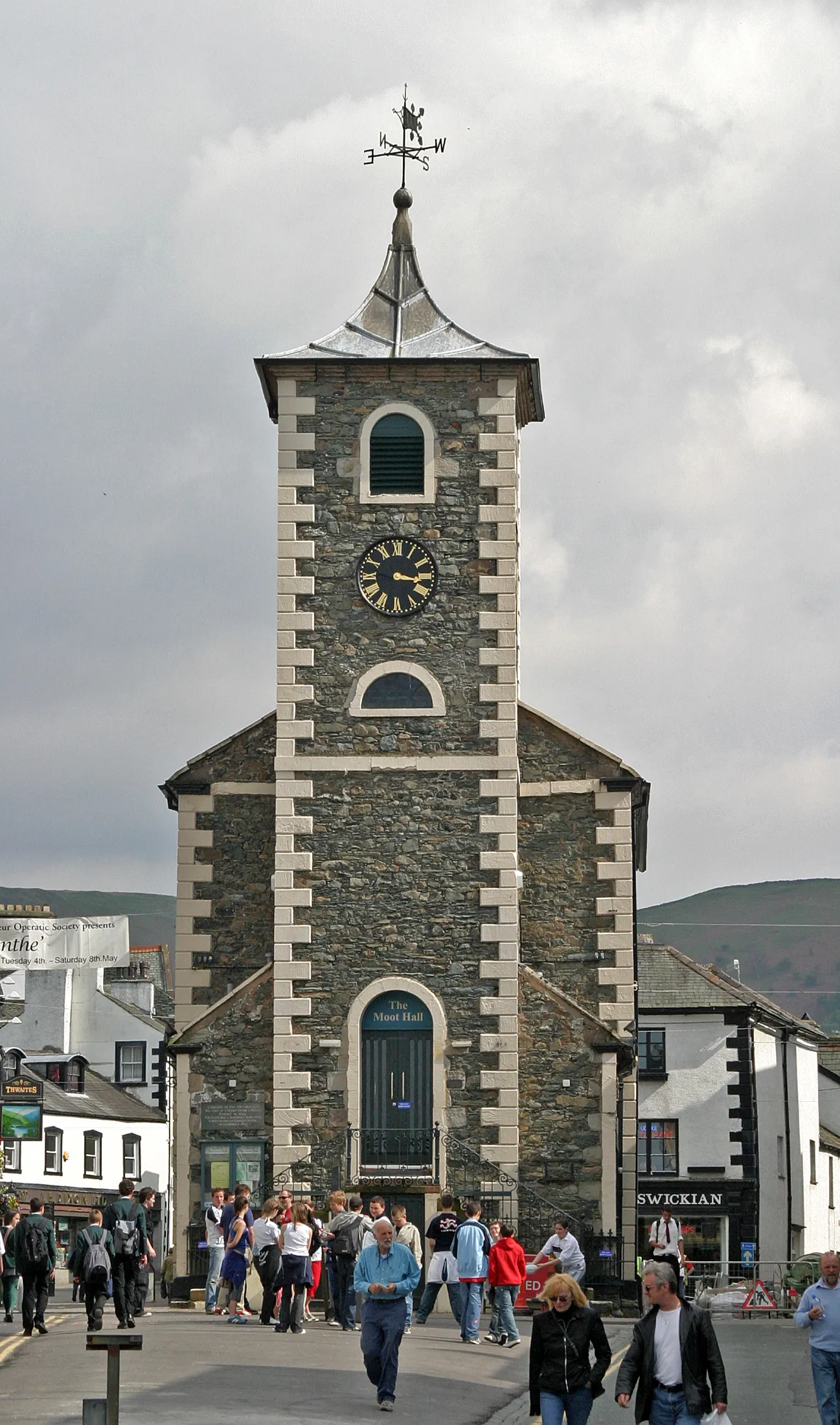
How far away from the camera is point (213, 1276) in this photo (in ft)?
88.5

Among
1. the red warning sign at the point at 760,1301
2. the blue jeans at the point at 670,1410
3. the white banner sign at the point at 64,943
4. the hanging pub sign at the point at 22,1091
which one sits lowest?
the red warning sign at the point at 760,1301

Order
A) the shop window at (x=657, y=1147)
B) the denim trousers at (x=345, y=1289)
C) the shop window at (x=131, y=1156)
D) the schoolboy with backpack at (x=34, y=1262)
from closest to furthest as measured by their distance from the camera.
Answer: the schoolboy with backpack at (x=34, y=1262)
the denim trousers at (x=345, y=1289)
the shop window at (x=657, y=1147)
the shop window at (x=131, y=1156)

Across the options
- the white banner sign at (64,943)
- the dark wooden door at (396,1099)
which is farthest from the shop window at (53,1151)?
the dark wooden door at (396,1099)

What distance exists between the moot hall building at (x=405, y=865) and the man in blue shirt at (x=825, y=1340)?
1399 cm

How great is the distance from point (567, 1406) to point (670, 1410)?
1.36 metres

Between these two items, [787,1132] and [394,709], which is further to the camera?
[787,1132]

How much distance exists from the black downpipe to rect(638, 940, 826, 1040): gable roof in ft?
2.40

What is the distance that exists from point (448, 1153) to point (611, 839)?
5699mm

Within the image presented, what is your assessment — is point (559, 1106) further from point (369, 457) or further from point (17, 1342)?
point (17, 1342)

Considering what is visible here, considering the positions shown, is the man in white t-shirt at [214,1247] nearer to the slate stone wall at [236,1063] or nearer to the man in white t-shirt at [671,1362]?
the slate stone wall at [236,1063]

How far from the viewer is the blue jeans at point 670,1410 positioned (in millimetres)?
13609

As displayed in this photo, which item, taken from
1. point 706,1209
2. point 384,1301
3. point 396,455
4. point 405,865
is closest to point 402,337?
point 396,455

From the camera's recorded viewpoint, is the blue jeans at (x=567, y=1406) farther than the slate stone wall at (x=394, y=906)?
No

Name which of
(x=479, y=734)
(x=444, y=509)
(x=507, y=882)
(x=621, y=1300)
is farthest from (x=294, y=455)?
(x=621, y=1300)
